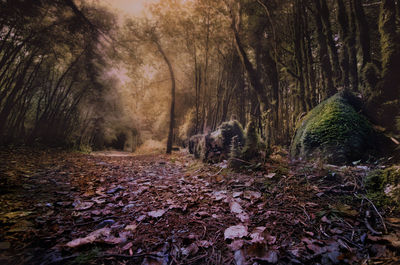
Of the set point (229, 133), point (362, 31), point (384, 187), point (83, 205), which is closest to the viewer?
point (384, 187)

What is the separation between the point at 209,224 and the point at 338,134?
110 inches

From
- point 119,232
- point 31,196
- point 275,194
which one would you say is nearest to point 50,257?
point 119,232

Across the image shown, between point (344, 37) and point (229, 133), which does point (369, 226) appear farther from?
point (344, 37)

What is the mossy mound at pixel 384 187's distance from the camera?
3.98 ft

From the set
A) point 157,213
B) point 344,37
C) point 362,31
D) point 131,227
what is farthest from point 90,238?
point 344,37

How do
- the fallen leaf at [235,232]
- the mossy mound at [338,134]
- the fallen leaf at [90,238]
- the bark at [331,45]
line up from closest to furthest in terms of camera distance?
1. the fallen leaf at [90,238]
2. the fallen leaf at [235,232]
3. the mossy mound at [338,134]
4. the bark at [331,45]

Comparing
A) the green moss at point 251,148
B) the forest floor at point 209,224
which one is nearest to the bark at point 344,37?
the green moss at point 251,148

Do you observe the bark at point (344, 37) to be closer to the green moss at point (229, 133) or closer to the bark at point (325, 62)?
the bark at point (325, 62)

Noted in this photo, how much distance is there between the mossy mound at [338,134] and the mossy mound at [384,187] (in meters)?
1.03

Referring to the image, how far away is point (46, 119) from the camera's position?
5004 millimetres

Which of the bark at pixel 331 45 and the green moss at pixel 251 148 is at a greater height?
the bark at pixel 331 45

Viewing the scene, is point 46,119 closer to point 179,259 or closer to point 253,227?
point 179,259

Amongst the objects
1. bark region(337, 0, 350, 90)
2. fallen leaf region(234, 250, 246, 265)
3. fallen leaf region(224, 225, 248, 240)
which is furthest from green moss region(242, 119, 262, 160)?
bark region(337, 0, 350, 90)

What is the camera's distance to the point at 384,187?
53.7 inches
